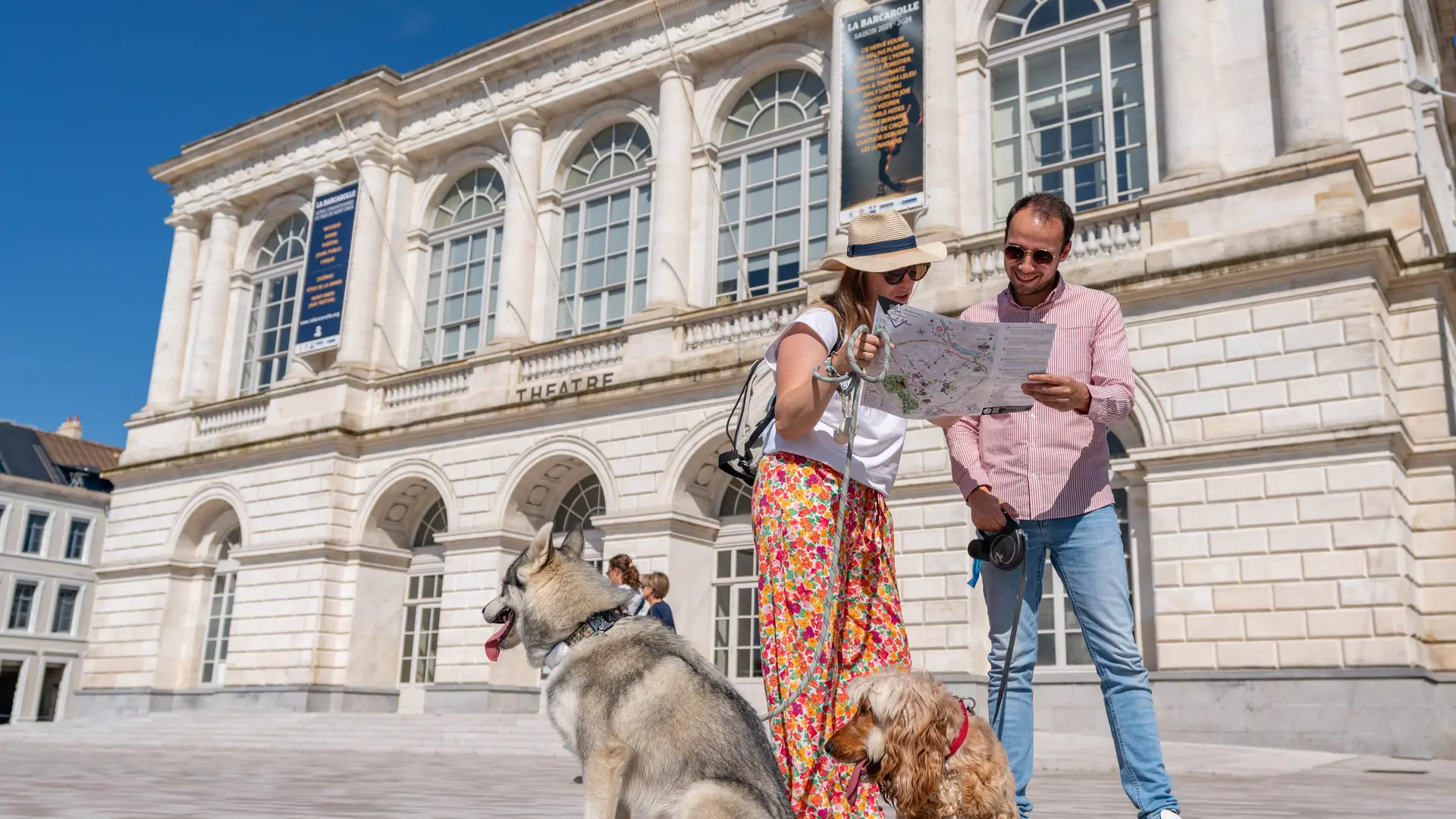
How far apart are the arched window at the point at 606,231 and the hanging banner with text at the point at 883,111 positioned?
4815mm

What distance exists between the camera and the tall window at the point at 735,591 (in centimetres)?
1742

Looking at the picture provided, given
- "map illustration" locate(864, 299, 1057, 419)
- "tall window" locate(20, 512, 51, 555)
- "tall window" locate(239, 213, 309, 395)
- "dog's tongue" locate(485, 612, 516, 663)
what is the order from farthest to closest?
1. "tall window" locate(20, 512, 51, 555)
2. "tall window" locate(239, 213, 309, 395)
3. "dog's tongue" locate(485, 612, 516, 663)
4. "map illustration" locate(864, 299, 1057, 419)

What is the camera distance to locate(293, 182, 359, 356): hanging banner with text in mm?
22734

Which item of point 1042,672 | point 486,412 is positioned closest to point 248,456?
point 486,412

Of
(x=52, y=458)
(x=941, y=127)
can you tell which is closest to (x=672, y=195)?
A: (x=941, y=127)

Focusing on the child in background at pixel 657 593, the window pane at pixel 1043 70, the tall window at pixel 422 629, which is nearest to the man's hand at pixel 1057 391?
the child in background at pixel 657 593

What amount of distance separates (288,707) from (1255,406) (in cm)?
1661

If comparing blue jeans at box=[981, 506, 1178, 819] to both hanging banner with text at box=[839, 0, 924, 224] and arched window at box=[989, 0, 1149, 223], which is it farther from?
hanging banner with text at box=[839, 0, 924, 224]

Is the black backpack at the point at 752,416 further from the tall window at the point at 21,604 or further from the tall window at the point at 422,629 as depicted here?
the tall window at the point at 21,604

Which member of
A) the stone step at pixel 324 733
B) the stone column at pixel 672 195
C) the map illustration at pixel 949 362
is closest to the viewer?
the map illustration at pixel 949 362

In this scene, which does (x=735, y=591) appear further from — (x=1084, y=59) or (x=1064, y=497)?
(x=1064, y=497)

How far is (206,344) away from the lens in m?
25.4

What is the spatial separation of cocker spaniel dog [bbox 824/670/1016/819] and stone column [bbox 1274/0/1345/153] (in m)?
12.5

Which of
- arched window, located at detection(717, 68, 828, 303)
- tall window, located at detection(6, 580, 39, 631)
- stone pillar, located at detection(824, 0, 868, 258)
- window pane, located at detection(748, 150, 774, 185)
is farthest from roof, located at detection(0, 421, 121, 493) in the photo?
stone pillar, located at detection(824, 0, 868, 258)
